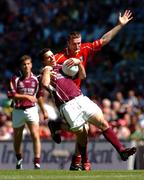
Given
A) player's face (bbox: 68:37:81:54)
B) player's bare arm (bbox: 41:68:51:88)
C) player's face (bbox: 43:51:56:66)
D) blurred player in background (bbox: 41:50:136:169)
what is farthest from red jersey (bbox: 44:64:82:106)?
player's face (bbox: 68:37:81:54)

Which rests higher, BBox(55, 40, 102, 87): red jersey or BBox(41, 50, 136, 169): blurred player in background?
BBox(55, 40, 102, 87): red jersey

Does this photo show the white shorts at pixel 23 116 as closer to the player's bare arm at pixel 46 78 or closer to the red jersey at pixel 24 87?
the red jersey at pixel 24 87

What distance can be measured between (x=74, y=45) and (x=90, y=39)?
1321 centimetres

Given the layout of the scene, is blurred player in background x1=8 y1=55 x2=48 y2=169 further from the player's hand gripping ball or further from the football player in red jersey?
the player's hand gripping ball

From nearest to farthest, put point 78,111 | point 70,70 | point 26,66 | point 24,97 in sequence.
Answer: point 78,111
point 70,70
point 24,97
point 26,66

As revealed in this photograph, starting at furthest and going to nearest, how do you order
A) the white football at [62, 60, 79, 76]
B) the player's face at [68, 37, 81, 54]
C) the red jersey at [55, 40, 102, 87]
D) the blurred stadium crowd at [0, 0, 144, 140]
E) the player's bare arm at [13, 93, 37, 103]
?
the blurred stadium crowd at [0, 0, 144, 140], the player's bare arm at [13, 93, 37, 103], the red jersey at [55, 40, 102, 87], the player's face at [68, 37, 81, 54], the white football at [62, 60, 79, 76]

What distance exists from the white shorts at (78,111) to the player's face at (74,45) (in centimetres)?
78

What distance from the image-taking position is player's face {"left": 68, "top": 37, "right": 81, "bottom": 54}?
12.9m

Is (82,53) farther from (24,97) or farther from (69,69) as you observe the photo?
(24,97)

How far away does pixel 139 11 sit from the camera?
25078 mm

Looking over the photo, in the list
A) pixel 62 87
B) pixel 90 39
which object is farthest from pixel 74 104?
pixel 90 39

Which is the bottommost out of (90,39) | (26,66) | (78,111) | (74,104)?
(78,111)

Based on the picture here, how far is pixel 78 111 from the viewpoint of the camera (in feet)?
41.5

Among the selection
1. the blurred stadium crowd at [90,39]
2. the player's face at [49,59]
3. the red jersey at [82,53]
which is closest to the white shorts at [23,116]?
the red jersey at [82,53]
